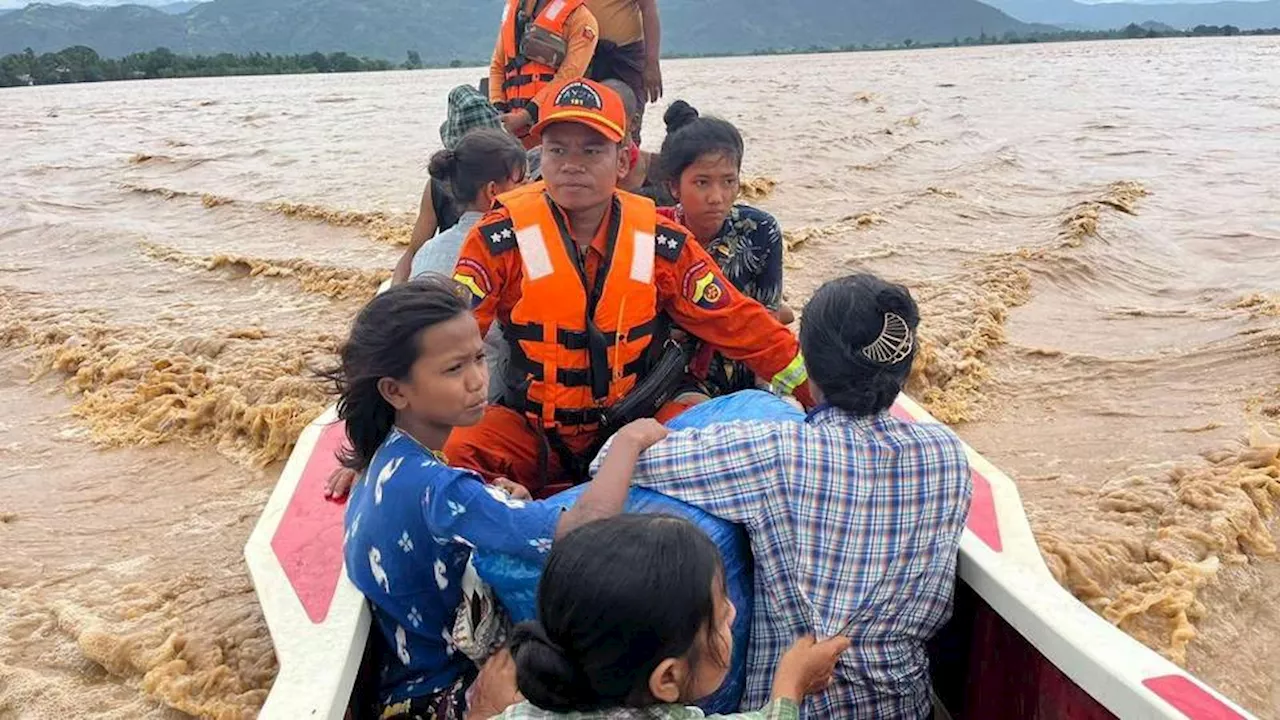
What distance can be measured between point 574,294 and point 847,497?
0.99m

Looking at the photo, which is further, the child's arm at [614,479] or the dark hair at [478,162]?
the dark hair at [478,162]

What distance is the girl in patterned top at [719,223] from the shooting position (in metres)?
2.96

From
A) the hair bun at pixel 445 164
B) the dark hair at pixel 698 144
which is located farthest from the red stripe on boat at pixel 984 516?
the hair bun at pixel 445 164

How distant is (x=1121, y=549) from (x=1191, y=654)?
39 cm

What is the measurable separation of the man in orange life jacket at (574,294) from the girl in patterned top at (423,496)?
0.54 m

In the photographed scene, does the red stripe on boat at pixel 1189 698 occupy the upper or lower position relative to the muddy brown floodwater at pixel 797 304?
upper

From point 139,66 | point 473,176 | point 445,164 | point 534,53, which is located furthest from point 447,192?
point 139,66

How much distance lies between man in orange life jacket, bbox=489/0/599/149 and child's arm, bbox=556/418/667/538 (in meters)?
2.75

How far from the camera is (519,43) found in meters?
4.61

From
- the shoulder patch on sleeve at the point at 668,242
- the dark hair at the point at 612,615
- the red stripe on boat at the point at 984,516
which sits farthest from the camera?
the shoulder patch on sleeve at the point at 668,242

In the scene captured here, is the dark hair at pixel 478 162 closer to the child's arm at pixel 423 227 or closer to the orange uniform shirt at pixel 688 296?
the child's arm at pixel 423 227

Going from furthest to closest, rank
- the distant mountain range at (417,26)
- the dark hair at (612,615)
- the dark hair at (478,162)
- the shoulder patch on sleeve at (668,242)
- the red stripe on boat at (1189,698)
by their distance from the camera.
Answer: the distant mountain range at (417,26) → the dark hair at (478,162) → the shoulder patch on sleeve at (668,242) → the red stripe on boat at (1189,698) → the dark hair at (612,615)

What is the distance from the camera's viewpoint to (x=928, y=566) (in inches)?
70.8

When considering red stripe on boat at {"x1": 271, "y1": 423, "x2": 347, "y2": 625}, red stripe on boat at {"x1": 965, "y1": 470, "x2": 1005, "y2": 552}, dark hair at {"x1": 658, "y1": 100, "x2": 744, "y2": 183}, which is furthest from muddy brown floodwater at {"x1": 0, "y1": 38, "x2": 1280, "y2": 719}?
dark hair at {"x1": 658, "y1": 100, "x2": 744, "y2": 183}
